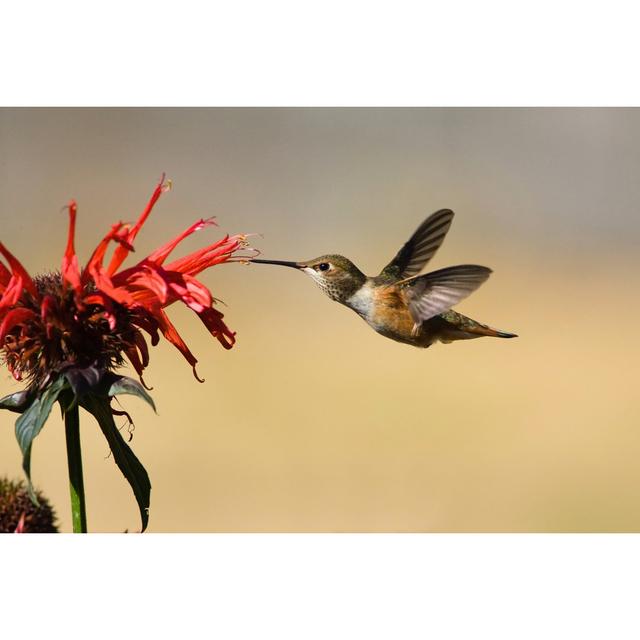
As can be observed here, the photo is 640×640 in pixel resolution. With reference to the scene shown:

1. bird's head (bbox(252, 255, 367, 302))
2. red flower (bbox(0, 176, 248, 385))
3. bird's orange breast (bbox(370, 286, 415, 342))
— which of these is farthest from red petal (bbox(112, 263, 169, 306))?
bird's orange breast (bbox(370, 286, 415, 342))

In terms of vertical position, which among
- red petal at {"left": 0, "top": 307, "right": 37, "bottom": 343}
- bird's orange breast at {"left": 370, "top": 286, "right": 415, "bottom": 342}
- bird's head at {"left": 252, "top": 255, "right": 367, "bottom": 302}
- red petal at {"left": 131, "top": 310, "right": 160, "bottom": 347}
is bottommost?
red petal at {"left": 0, "top": 307, "right": 37, "bottom": 343}

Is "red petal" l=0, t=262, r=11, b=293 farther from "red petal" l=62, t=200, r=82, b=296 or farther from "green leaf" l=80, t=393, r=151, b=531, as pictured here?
"green leaf" l=80, t=393, r=151, b=531

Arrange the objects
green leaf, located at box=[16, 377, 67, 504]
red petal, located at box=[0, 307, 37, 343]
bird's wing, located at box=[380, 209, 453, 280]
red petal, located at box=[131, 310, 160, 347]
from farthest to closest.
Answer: bird's wing, located at box=[380, 209, 453, 280], red petal, located at box=[131, 310, 160, 347], red petal, located at box=[0, 307, 37, 343], green leaf, located at box=[16, 377, 67, 504]

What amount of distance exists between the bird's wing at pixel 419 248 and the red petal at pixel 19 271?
1.77 ft

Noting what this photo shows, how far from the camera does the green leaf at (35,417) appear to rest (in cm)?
75

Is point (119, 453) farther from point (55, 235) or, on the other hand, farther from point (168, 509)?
point (55, 235)

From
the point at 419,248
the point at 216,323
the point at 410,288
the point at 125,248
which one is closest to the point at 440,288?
the point at 410,288

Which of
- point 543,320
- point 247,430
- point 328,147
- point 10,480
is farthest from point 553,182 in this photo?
point 10,480

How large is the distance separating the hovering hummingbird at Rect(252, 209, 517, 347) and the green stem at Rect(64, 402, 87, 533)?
31cm

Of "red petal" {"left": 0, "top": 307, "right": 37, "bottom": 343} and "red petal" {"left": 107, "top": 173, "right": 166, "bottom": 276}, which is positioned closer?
"red petal" {"left": 0, "top": 307, "right": 37, "bottom": 343}

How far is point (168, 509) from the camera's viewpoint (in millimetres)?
2066

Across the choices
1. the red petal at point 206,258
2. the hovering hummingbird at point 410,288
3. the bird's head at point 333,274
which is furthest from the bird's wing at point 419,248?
the red petal at point 206,258

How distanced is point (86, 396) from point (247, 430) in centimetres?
162

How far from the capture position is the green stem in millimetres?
804
